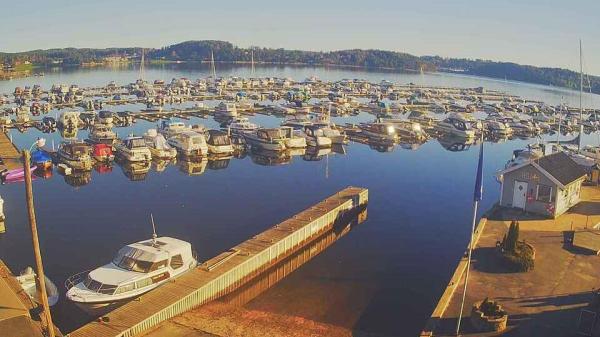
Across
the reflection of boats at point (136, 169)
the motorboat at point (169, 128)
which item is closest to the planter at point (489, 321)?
the reflection of boats at point (136, 169)

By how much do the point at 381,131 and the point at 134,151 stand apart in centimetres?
3382

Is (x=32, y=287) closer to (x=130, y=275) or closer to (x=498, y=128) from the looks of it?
(x=130, y=275)

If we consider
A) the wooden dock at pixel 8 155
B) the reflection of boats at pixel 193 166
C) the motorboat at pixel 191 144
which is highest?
the motorboat at pixel 191 144

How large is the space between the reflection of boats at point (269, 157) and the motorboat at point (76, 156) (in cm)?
1732

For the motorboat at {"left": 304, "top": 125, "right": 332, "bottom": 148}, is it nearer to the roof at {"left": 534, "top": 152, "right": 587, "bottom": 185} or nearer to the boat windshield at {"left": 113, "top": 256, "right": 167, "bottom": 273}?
the roof at {"left": 534, "top": 152, "right": 587, "bottom": 185}

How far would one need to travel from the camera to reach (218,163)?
5831 centimetres

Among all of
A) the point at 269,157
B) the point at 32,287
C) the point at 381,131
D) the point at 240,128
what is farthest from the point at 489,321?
the point at 381,131

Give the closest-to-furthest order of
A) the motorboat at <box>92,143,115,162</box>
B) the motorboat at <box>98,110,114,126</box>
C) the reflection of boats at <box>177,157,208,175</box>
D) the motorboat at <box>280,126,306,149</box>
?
the reflection of boats at <box>177,157,208,175</box>, the motorboat at <box>92,143,115,162</box>, the motorboat at <box>280,126,306,149</box>, the motorboat at <box>98,110,114,126</box>

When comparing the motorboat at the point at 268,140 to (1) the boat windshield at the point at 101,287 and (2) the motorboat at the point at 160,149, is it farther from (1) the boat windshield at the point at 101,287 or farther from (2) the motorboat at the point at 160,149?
(1) the boat windshield at the point at 101,287

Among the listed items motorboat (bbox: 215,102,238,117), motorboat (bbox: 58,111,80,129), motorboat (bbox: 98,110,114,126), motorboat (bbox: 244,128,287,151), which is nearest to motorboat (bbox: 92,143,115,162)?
motorboat (bbox: 244,128,287,151)

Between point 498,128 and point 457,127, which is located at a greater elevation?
point 457,127

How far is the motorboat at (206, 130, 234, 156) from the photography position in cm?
6148

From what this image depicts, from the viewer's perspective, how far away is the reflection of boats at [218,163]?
185 ft

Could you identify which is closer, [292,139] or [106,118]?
[292,139]
